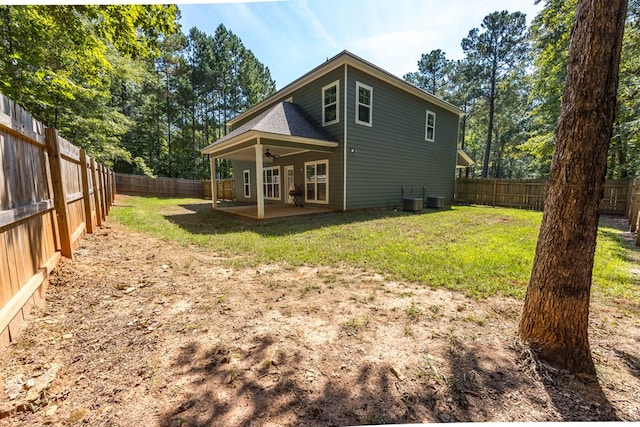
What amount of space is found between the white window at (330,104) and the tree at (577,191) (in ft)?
27.5

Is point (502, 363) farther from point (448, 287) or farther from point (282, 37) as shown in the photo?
point (282, 37)

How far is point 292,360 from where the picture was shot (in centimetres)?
198

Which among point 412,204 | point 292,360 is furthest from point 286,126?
point 292,360

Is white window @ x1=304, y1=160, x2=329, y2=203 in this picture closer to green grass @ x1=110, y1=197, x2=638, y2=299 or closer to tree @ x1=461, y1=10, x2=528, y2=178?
green grass @ x1=110, y1=197, x2=638, y2=299

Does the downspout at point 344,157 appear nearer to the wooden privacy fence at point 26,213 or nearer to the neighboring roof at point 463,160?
the wooden privacy fence at point 26,213

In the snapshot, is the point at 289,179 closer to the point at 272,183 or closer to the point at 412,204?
the point at 272,183

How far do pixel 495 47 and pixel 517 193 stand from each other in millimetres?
14231

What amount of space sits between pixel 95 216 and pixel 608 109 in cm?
871

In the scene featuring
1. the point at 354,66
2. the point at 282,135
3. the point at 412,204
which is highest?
the point at 354,66

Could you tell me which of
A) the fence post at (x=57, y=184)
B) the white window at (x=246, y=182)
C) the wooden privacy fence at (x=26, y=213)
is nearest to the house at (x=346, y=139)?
the white window at (x=246, y=182)

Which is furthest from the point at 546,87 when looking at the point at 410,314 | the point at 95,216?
the point at 95,216

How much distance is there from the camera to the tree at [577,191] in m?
1.69

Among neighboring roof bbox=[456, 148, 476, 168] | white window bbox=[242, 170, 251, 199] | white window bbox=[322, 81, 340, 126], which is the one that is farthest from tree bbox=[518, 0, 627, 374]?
neighboring roof bbox=[456, 148, 476, 168]

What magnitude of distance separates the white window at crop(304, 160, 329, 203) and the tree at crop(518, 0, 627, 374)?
8641 millimetres
